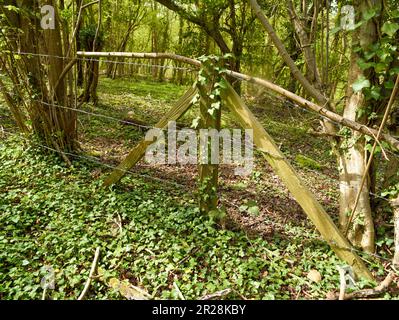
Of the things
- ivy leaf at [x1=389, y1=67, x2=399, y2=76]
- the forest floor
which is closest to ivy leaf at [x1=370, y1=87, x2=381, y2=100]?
ivy leaf at [x1=389, y1=67, x2=399, y2=76]

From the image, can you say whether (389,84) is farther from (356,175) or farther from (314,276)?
(314,276)

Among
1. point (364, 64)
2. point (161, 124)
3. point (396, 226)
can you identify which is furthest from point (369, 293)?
point (161, 124)

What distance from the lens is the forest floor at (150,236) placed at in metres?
2.67

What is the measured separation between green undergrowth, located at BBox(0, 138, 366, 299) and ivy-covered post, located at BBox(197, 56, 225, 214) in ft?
0.94

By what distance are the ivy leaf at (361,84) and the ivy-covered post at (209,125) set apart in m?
1.25

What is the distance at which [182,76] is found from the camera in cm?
2131

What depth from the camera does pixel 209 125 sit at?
122 inches

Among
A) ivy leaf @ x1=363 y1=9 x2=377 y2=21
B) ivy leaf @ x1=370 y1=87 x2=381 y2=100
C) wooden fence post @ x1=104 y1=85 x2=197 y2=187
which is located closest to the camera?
ivy leaf @ x1=363 y1=9 x2=377 y2=21

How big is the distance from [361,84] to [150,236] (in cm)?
256

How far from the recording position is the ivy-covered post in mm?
2871

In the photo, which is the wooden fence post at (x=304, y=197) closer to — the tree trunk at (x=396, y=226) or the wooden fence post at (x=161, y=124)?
the tree trunk at (x=396, y=226)

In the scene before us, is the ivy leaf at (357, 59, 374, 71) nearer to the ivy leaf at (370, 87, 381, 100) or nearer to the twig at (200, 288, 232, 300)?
the ivy leaf at (370, 87, 381, 100)

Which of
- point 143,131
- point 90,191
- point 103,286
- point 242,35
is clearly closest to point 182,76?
point 242,35
